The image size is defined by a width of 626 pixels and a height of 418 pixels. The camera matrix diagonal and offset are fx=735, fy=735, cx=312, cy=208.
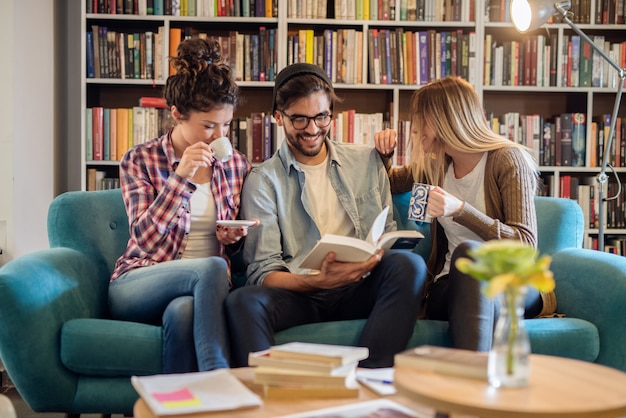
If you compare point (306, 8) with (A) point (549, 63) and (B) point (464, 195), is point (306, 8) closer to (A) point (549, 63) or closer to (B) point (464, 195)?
(A) point (549, 63)

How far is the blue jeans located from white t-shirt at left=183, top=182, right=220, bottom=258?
0.17m

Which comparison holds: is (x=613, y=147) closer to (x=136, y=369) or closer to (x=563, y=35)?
(x=563, y=35)

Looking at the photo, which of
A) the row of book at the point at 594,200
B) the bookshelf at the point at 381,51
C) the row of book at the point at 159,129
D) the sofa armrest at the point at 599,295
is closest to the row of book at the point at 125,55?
the bookshelf at the point at 381,51

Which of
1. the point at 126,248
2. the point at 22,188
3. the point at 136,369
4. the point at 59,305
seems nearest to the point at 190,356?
the point at 136,369

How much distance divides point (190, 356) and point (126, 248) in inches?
24.6

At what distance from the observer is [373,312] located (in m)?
1.93

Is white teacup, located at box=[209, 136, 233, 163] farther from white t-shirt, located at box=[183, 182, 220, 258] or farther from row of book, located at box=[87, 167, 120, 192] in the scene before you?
row of book, located at box=[87, 167, 120, 192]

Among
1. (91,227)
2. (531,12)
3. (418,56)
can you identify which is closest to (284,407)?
(91,227)

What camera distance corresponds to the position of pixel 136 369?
1.95 m

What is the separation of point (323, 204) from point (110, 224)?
0.71m

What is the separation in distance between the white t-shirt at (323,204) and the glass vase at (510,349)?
117cm

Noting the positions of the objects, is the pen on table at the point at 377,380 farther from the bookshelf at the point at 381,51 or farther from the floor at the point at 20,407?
the bookshelf at the point at 381,51

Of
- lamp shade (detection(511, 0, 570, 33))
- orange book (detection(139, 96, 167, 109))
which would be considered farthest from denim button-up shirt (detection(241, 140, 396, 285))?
orange book (detection(139, 96, 167, 109))

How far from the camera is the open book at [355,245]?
183 centimetres
